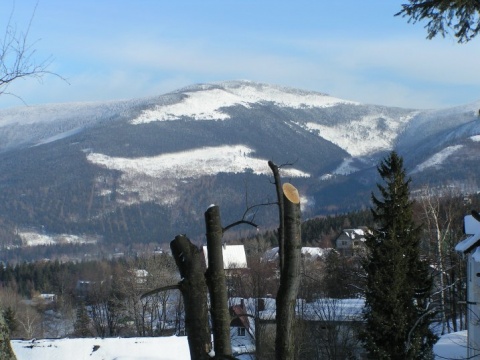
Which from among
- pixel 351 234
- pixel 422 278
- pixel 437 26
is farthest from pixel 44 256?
pixel 437 26

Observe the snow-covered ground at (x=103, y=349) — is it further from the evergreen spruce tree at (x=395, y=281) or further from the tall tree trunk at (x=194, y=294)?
the tall tree trunk at (x=194, y=294)

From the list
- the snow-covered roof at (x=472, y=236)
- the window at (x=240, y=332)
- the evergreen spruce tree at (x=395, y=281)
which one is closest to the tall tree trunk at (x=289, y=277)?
the snow-covered roof at (x=472, y=236)

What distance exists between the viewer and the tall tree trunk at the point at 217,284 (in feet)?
19.0

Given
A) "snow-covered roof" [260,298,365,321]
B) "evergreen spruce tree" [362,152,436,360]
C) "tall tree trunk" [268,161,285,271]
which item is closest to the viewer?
"tall tree trunk" [268,161,285,271]

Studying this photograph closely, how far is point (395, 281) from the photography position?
25.0 meters

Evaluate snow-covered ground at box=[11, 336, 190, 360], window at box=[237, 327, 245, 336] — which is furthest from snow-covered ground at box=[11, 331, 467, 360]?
window at box=[237, 327, 245, 336]

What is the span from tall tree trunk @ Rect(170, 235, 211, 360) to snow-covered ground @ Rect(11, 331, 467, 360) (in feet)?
71.7

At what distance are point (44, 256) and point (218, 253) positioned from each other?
189 meters

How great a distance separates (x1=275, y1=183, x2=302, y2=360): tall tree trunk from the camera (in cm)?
610

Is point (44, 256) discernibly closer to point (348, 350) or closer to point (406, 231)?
point (348, 350)

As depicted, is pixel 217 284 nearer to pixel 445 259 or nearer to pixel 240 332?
pixel 445 259

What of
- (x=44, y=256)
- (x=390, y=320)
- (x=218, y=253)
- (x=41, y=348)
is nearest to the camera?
(x=218, y=253)

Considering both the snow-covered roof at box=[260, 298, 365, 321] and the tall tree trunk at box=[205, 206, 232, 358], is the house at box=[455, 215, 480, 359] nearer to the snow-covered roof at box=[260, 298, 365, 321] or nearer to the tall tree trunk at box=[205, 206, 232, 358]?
the snow-covered roof at box=[260, 298, 365, 321]

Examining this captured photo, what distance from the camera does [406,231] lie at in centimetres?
2583
